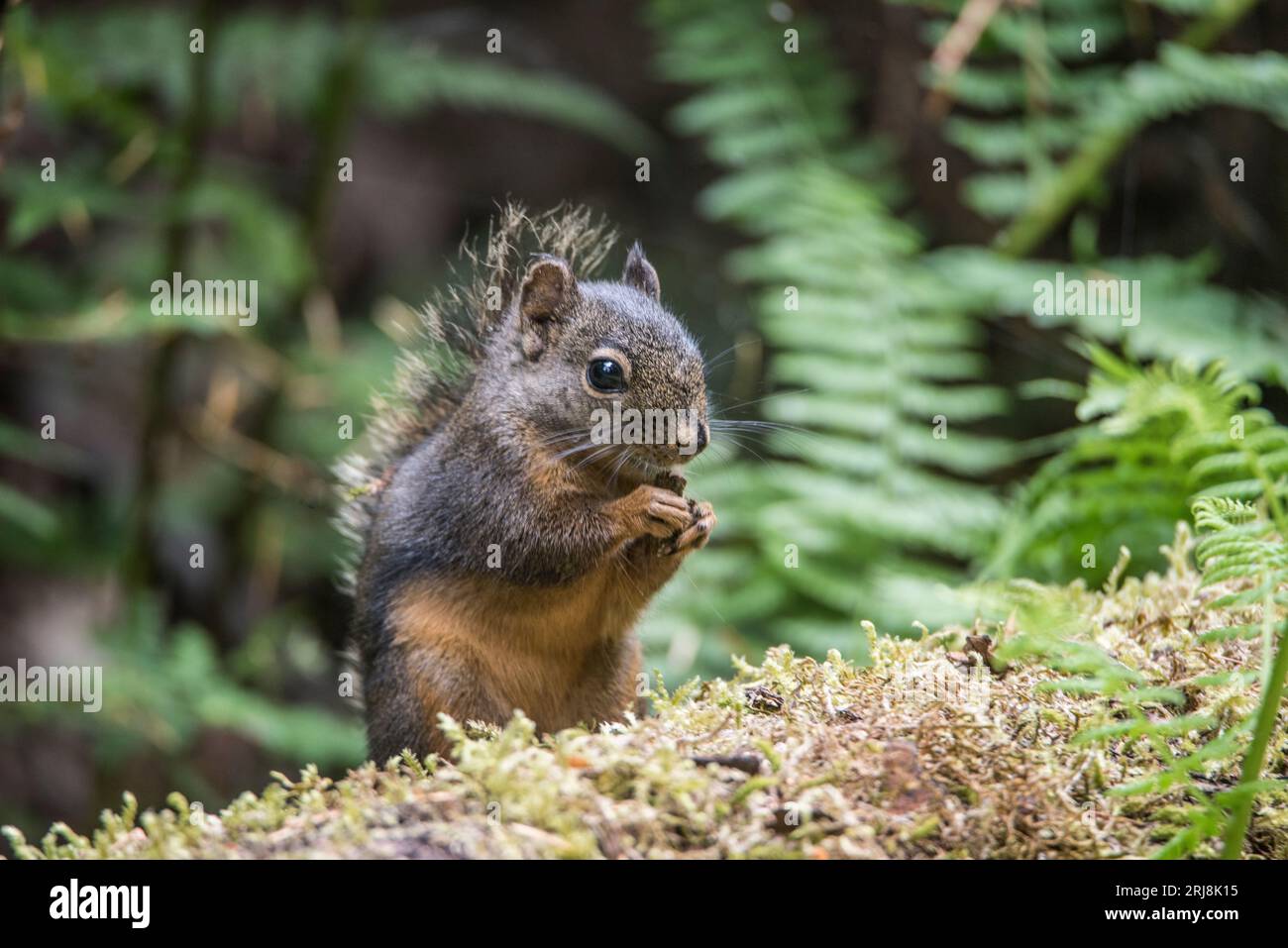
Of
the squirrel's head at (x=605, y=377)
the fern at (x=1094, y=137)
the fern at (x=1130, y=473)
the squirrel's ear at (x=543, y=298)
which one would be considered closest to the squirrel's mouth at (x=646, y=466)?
the squirrel's head at (x=605, y=377)

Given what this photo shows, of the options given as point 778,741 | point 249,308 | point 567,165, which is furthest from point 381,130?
point 778,741

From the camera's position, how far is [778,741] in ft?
7.93

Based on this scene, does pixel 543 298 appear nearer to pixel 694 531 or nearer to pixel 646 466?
pixel 646 466

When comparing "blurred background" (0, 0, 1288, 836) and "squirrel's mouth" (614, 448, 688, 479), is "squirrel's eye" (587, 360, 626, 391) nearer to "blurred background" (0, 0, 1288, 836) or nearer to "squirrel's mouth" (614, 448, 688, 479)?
"squirrel's mouth" (614, 448, 688, 479)

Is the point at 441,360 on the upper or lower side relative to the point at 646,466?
upper

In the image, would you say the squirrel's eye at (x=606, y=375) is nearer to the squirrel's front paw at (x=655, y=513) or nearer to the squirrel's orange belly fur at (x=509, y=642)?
the squirrel's front paw at (x=655, y=513)

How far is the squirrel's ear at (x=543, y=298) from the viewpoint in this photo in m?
3.52

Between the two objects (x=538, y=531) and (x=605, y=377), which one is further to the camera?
(x=605, y=377)

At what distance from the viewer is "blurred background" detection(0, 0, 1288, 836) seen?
17.2 feet

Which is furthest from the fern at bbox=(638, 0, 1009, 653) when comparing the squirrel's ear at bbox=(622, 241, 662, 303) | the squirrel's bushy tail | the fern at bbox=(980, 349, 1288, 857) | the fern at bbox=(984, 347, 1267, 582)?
the squirrel's bushy tail

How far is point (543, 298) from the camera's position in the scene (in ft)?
11.6

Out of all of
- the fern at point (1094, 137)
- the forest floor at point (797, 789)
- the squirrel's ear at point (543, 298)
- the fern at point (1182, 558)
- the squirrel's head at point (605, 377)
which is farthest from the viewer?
the fern at point (1094, 137)

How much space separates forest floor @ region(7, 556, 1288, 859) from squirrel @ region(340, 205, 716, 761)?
1.99ft

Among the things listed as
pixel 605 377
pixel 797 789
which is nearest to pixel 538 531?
pixel 605 377
